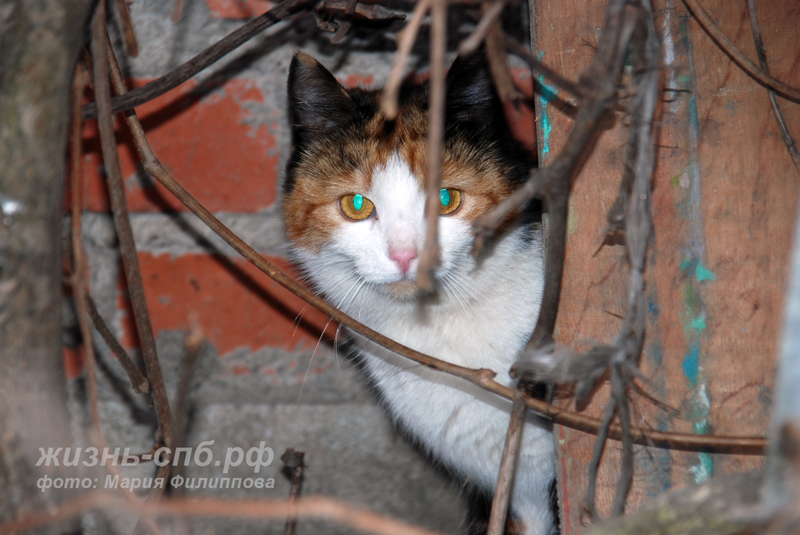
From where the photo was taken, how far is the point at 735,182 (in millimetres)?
804

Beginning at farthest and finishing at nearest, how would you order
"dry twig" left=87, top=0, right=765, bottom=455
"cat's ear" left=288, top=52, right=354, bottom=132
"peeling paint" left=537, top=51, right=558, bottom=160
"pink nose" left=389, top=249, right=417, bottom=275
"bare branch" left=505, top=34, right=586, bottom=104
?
1. "cat's ear" left=288, top=52, right=354, bottom=132
2. "pink nose" left=389, top=249, right=417, bottom=275
3. "peeling paint" left=537, top=51, right=558, bottom=160
4. "dry twig" left=87, top=0, right=765, bottom=455
5. "bare branch" left=505, top=34, right=586, bottom=104

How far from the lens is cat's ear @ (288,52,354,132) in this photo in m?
1.10

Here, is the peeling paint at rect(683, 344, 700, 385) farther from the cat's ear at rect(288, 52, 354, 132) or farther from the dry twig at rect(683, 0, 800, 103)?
the cat's ear at rect(288, 52, 354, 132)

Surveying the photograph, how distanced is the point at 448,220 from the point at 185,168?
0.62 m

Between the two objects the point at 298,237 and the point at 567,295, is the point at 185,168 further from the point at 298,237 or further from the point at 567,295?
the point at 567,295

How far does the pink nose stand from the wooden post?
0.33m

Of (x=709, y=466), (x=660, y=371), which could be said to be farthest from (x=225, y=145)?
(x=709, y=466)

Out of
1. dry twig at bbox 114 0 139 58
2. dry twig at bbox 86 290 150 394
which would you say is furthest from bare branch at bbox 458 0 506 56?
dry twig at bbox 114 0 139 58

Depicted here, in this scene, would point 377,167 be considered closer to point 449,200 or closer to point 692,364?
point 449,200

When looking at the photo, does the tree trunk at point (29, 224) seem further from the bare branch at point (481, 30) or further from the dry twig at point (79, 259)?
the bare branch at point (481, 30)

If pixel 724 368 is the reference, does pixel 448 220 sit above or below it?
above

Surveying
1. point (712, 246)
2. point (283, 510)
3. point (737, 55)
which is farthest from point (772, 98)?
point (283, 510)

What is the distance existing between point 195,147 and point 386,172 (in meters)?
0.47

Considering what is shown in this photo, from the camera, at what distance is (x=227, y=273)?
1.33 metres
